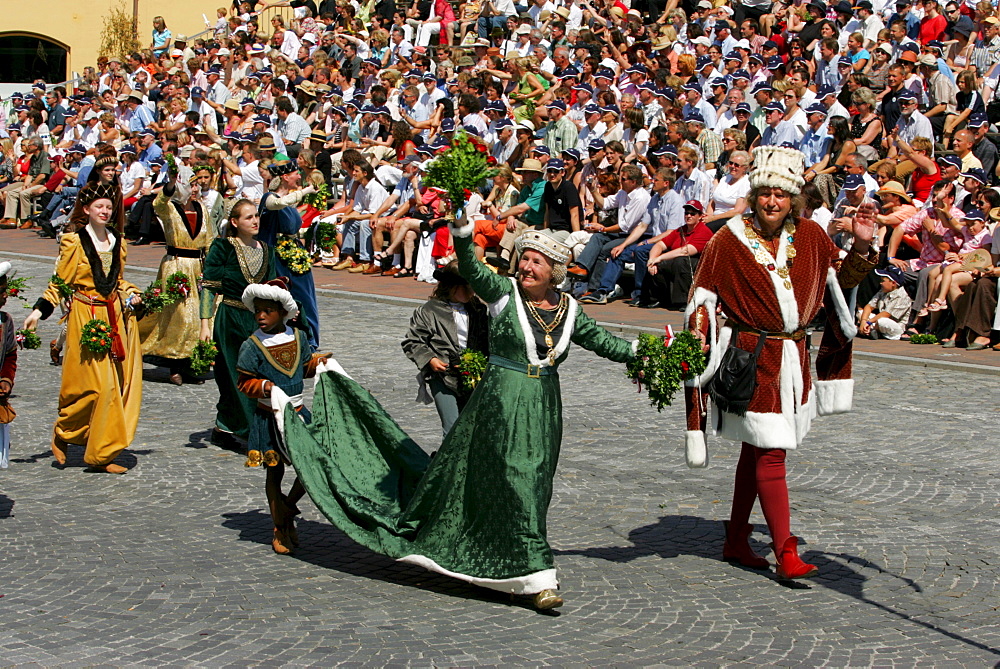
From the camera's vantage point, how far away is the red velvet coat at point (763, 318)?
6.79 m

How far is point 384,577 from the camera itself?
6.86 meters

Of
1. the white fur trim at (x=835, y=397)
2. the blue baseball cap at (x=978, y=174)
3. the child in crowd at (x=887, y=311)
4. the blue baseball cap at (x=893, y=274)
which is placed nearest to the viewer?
the white fur trim at (x=835, y=397)

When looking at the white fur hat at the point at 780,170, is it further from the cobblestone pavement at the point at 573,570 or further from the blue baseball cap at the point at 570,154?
the blue baseball cap at the point at 570,154

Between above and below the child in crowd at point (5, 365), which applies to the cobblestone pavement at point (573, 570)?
below

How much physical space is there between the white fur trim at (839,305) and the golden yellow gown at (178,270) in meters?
6.53

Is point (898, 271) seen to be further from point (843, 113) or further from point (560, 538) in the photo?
point (560, 538)

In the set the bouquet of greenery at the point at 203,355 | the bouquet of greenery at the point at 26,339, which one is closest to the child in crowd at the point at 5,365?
the bouquet of greenery at the point at 26,339

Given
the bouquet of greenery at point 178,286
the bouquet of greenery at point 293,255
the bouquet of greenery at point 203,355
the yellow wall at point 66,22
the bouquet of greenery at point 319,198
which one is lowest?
the bouquet of greenery at point 203,355

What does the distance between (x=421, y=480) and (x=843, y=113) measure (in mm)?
12548

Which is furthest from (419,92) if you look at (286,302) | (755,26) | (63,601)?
(63,601)

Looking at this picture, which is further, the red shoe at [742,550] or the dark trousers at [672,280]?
the dark trousers at [672,280]

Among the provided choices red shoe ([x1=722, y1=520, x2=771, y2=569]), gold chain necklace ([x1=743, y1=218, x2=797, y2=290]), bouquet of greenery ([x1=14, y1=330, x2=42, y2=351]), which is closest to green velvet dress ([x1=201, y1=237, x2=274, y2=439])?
bouquet of greenery ([x1=14, y1=330, x2=42, y2=351])

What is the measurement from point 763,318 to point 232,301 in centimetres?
451

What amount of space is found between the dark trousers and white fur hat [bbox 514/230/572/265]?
9339 mm
